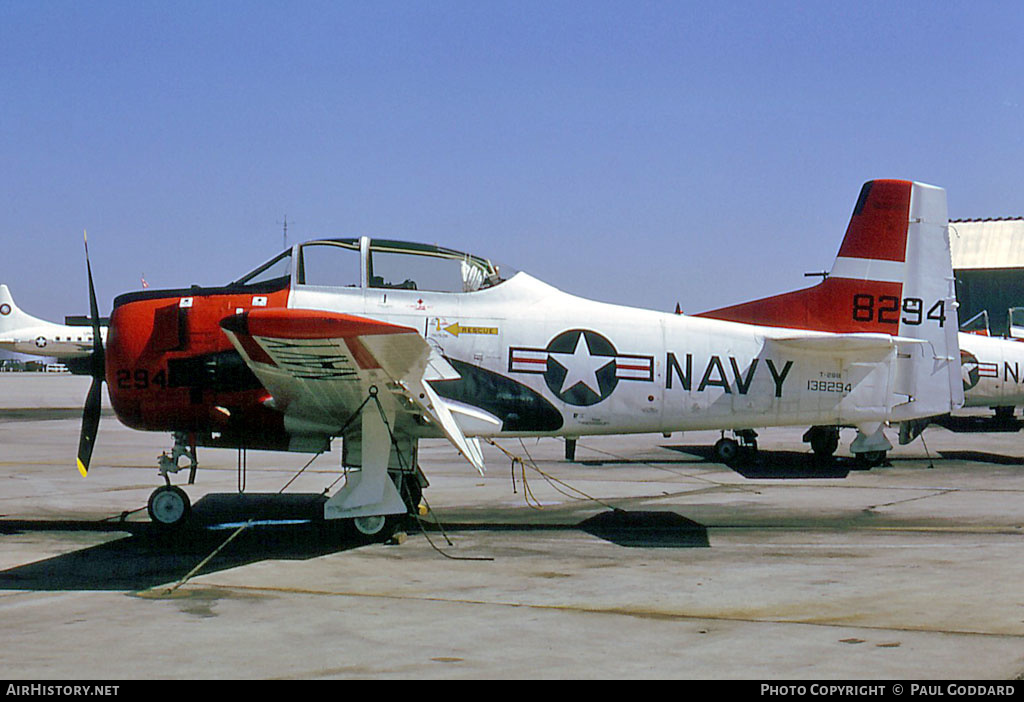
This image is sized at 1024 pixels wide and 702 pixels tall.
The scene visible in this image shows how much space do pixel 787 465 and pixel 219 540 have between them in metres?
12.0

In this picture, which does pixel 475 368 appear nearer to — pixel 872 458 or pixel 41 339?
pixel 872 458

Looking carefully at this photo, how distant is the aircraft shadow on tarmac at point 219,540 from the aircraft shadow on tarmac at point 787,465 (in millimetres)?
5571

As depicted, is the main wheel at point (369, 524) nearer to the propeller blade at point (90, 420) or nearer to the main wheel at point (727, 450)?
the propeller blade at point (90, 420)

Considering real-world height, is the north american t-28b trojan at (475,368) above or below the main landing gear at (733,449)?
above

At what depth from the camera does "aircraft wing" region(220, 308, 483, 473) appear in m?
7.33

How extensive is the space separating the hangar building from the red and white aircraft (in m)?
53.6

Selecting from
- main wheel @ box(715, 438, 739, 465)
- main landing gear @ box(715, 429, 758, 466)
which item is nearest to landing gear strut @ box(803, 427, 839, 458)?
main landing gear @ box(715, 429, 758, 466)

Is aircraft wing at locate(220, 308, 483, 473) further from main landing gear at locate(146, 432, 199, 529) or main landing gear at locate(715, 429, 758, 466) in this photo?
main landing gear at locate(715, 429, 758, 466)

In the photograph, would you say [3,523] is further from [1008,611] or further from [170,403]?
[1008,611]

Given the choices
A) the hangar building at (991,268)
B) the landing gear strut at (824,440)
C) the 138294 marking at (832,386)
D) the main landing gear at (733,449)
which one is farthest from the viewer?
the hangar building at (991,268)

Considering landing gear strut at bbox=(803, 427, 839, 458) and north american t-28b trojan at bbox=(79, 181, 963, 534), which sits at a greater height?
north american t-28b trojan at bbox=(79, 181, 963, 534)

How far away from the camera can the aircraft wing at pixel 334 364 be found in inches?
289

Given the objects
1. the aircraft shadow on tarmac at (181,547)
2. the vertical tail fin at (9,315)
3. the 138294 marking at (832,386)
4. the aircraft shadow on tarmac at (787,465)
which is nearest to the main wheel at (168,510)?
the aircraft shadow on tarmac at (181,547)

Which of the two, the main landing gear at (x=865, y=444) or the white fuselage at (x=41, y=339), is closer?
the main landing gear at (x=865, y=444)
